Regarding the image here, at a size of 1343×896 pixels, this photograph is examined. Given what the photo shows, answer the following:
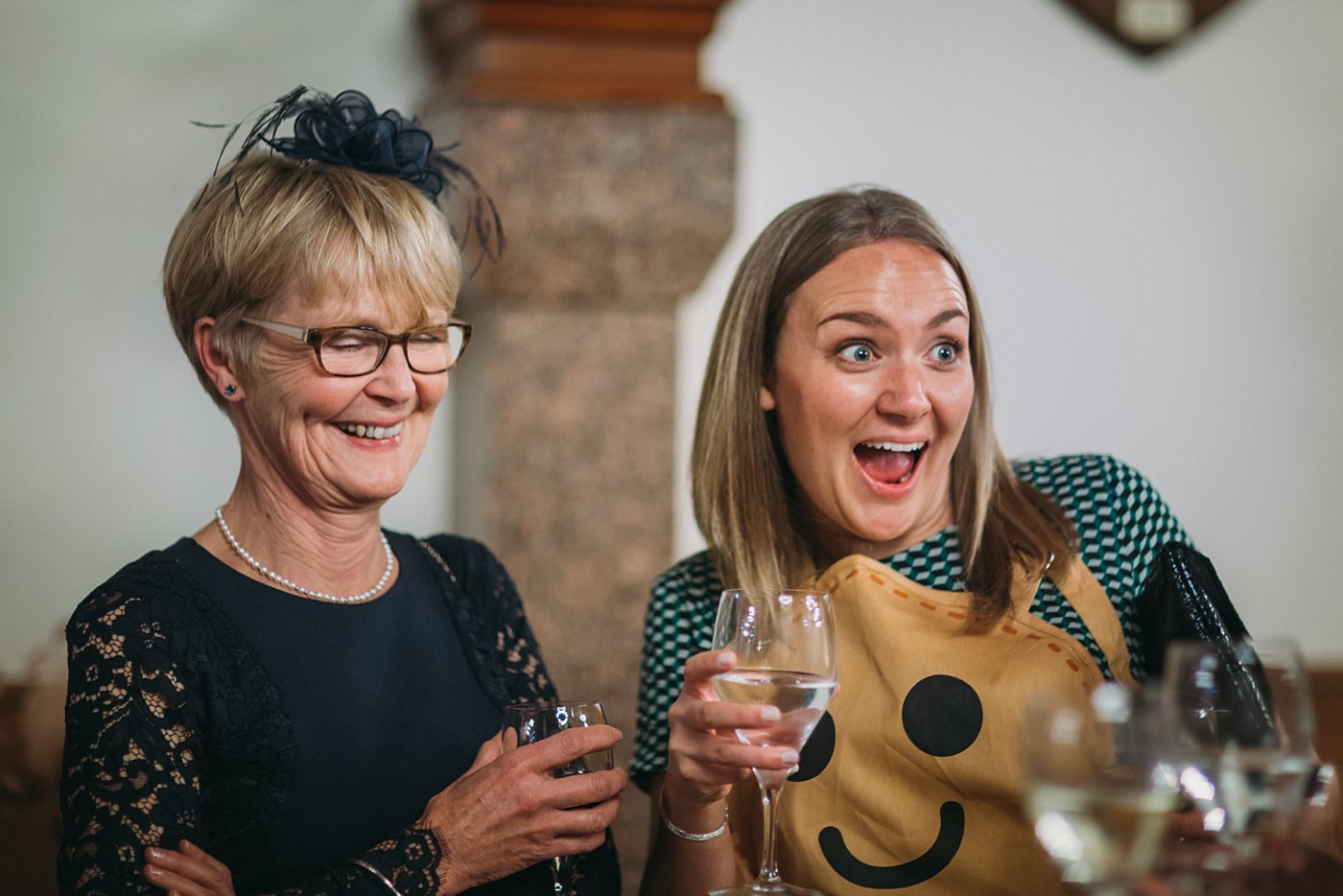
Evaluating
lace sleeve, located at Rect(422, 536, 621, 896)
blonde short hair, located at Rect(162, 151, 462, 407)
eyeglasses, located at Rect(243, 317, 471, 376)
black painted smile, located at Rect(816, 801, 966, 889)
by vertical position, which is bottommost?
black painted smile, located at Rect(816, 801, 966, 889)

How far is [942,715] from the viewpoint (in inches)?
68.8

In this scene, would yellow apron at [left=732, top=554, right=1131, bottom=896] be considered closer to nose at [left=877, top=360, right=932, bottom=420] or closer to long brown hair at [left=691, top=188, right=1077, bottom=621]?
long brown hair at [left=691, top=188, right=1077, bottom=621]

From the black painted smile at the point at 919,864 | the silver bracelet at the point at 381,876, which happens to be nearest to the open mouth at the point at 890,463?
the black painted smile at the point at 919,864

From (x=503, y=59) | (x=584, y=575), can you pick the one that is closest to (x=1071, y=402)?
(x=584, y=575)

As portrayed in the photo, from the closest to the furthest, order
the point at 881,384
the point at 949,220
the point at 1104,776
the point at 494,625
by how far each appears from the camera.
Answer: the point at 1104,776, the point at 881,384, the point at 494,625, the point at 949,220

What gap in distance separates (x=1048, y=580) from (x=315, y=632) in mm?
933

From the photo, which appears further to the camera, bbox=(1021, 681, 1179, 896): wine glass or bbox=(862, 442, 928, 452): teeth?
bbox=(862, 442, 928, 452): teeth

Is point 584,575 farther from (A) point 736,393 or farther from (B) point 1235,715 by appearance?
(B) point 1235,715

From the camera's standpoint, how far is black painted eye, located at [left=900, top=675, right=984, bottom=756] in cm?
173

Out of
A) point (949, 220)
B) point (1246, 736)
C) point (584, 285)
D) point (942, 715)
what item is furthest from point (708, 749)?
point (949, 220)

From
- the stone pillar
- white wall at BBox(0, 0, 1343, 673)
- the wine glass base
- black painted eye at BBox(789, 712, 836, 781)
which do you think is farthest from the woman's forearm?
white wall at BBox(0, 0, 1343, 673)

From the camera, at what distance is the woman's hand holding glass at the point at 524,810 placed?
1518 millimetres

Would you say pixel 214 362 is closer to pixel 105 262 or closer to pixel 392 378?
pixel 392 378

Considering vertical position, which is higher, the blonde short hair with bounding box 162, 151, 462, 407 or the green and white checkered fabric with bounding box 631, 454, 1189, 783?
the blonde short hair with bounding box 162, 151, 462, 407
